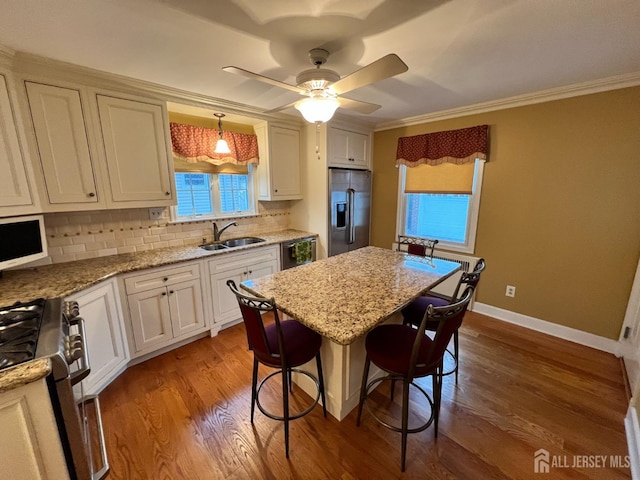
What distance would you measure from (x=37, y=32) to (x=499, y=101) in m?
3.61

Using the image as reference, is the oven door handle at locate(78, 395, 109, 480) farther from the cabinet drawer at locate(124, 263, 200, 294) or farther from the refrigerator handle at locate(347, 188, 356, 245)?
the refrigerator handle at locate(347, 188, 356, 245)

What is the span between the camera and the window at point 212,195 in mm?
2860

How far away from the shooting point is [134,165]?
7.22 ft

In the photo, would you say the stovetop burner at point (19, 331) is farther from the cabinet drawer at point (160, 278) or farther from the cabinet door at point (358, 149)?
the cabinet door at point (358, 149)

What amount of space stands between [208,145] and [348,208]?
185 cm

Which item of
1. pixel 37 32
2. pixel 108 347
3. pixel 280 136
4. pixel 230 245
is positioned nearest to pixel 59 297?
pixel 108 347

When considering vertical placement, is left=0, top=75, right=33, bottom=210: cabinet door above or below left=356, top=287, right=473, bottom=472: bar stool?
above

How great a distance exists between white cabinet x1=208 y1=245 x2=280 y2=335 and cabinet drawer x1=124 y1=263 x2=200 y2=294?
0.58 ft

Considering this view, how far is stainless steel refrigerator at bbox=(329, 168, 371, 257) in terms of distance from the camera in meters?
3.33

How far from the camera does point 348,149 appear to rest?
3455 millimetres

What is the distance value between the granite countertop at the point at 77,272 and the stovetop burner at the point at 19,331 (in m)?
0.12

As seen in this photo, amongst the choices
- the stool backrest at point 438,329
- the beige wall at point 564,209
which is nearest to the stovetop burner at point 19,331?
the stool backrest at point 438,329

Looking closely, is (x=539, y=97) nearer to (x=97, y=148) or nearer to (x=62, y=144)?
(x=97, y=148)

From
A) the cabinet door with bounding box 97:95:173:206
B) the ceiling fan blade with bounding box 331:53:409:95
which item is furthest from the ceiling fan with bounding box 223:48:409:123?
the cabinet door with bounding box 97:95:173:206
